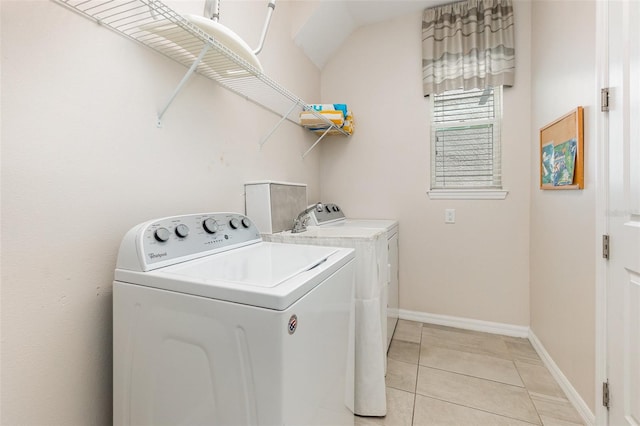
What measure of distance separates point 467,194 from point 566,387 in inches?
54.5

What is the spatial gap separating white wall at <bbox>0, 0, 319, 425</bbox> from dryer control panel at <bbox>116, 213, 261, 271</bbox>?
6.2 inches

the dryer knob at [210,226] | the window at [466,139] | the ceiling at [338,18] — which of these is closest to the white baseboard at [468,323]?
the window at [466,139]

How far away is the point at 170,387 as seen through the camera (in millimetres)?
805

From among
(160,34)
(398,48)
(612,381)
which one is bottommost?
(612,381)

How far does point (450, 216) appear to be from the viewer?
8.04ft

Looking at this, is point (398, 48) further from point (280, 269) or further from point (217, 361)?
point (217, 361)

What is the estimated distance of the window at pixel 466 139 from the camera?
2.33 metres

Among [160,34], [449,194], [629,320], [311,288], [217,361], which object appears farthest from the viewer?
[449,194]

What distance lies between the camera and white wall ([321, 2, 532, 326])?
2273 millimetres

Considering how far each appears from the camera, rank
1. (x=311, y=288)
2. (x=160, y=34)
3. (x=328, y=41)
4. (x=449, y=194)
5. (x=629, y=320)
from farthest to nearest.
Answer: (x=328, y=41)
(x=449, y=194)
(x=629, y=320)
(x=160, y=34)
(x=311, y=288)

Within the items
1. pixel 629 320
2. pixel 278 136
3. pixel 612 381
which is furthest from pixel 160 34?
pixel 612 381

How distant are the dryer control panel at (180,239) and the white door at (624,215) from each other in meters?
1.58

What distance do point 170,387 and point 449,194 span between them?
2.32m

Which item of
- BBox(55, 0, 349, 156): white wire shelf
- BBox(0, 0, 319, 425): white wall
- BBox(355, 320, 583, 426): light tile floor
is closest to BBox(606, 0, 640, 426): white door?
BBox(355, 320, 583, 426): light tile floor
